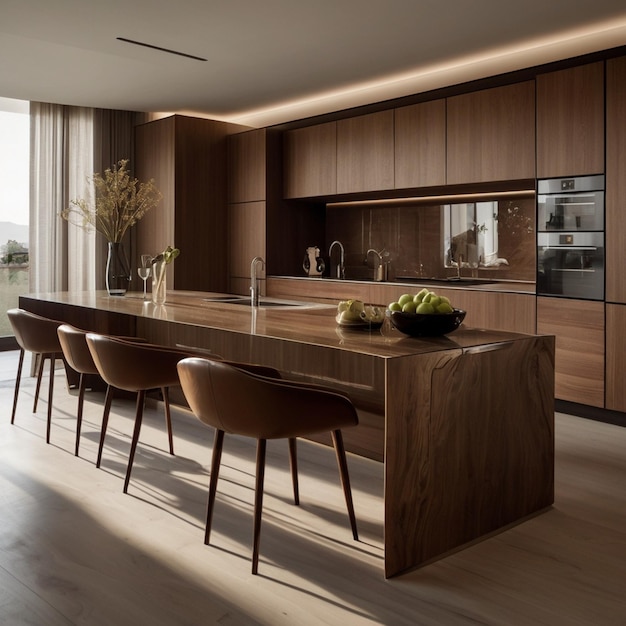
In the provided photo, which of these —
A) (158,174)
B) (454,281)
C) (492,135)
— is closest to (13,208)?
(158,174)

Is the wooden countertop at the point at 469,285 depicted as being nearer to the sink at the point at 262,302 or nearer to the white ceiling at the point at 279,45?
the sink at the point at 262,302

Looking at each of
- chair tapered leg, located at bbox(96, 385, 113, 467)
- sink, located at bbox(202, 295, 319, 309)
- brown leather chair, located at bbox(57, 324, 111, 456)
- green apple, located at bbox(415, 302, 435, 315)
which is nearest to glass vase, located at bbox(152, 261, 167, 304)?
sink, located at bbox(202, 295, 319, 309)

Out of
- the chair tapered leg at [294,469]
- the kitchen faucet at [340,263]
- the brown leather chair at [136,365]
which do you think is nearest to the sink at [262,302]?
the brown leather chair at [136,365]

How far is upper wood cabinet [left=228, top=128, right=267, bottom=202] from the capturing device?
675 cm

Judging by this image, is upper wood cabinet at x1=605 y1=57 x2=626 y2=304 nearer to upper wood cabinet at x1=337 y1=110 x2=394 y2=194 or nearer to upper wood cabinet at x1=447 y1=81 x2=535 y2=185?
upper wood cabinet at x1=447 y1=81 x2=535 y2=185

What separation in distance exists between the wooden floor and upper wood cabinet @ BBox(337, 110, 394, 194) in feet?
9.78

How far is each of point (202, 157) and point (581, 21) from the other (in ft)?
12.6

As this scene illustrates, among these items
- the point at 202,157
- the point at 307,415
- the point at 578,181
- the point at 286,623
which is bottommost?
the point at 286,623

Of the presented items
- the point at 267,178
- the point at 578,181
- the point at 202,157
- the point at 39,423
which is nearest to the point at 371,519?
the point at 39,423

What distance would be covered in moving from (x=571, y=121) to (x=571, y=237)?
2.43ft

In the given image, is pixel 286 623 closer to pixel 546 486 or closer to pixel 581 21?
pixel 546 486

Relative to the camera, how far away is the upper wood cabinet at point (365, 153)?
227 inches

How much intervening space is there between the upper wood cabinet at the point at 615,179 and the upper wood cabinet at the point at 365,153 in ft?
6.11

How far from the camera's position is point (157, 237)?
7094 mm
